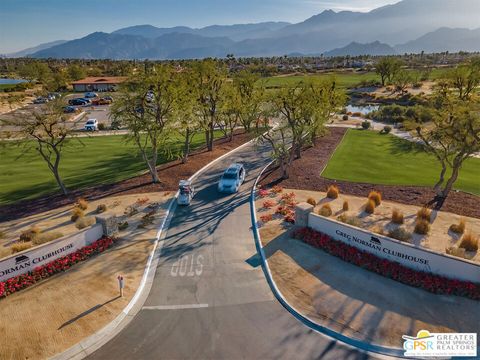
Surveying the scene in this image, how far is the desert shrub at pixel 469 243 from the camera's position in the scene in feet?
54.9

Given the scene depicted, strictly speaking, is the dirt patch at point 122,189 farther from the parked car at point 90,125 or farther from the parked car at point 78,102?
the parked car at point 78,102

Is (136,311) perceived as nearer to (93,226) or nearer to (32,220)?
(93,226)

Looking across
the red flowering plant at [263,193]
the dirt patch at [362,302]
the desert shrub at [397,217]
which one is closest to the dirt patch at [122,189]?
the red flowering plant at [263,193]

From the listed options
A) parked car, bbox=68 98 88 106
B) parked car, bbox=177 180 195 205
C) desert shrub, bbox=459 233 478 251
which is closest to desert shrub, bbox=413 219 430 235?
desert shrub, bbox=459 233 478 251

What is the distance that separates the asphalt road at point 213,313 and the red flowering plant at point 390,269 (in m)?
3.61

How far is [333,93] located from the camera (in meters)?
37.8

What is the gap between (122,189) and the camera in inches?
1089

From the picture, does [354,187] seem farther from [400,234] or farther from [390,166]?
[400,234]

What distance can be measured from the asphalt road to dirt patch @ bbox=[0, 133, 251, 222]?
26.6 ft

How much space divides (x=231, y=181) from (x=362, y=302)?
1467cm

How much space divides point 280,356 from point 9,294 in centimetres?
1227

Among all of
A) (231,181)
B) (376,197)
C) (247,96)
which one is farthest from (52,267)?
(247,96)

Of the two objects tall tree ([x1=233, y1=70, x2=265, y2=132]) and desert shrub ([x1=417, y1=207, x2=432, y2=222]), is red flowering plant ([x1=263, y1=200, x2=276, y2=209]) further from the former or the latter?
tall tree ([x1=233, y1=70, x2=265, y2=132])

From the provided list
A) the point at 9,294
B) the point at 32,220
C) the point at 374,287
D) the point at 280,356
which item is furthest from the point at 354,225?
the point at 32,220
